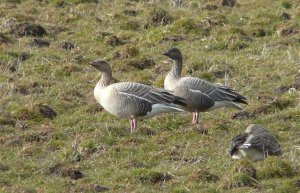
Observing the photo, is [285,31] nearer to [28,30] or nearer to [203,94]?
[28,30]

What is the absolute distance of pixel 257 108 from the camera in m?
15.1

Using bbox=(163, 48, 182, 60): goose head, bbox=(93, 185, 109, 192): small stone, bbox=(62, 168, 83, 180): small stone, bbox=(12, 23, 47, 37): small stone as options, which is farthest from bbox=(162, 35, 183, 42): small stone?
bbox=(93, 185, 109, 192): small stone

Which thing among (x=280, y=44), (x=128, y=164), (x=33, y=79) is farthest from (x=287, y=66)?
(x=128, y=164)

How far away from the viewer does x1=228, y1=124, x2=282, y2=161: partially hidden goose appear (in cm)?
1234

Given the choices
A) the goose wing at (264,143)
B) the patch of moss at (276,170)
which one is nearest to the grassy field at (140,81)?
the patch of moss at (276,170)

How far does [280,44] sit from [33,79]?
18.0 ft

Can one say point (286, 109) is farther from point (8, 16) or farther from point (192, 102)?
point (8, 16)

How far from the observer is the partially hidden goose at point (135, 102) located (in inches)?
560

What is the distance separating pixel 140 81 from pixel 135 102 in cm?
281

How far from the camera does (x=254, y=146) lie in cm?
1233

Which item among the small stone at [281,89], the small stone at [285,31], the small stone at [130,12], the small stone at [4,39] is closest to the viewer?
the small stone at [281,89]

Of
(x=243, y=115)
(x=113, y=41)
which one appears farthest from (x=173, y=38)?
(x=243, y=115)

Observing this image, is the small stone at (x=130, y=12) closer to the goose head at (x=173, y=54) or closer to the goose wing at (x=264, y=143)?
the goose head at (x=173, y=54)

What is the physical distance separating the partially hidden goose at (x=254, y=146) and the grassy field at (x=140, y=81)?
19 centimetres
